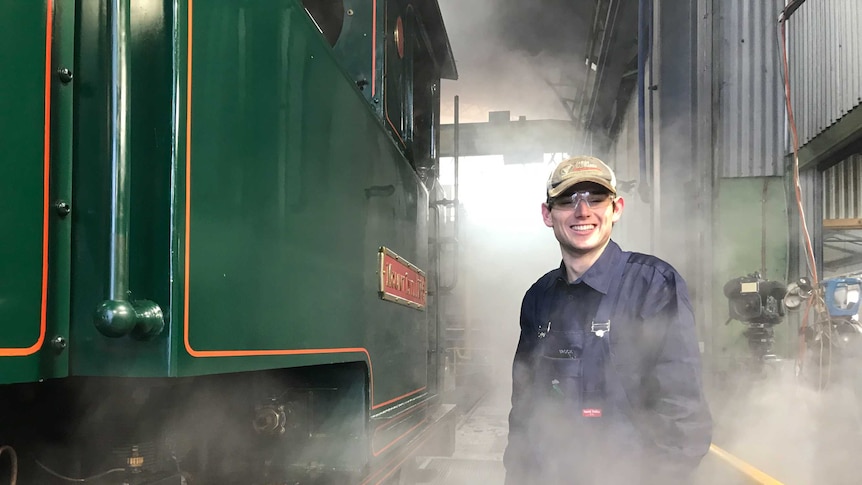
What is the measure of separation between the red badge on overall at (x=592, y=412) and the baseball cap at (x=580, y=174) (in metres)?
0.50

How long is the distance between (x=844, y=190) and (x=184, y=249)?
14.3 ft

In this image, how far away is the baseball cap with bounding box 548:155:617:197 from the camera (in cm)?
144

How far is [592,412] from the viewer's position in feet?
4.66

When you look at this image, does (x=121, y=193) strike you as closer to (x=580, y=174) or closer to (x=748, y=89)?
(x=580, y=174)

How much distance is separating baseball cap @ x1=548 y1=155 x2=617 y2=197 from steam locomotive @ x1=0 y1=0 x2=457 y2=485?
0.60 meters

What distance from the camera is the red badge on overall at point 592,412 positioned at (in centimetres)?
142

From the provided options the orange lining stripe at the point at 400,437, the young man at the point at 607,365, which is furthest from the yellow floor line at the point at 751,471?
the orange lining stripe at the point at 400,437

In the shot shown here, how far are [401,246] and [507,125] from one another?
21.6 ft

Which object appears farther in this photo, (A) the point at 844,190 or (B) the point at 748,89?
(B) the point at 748,89

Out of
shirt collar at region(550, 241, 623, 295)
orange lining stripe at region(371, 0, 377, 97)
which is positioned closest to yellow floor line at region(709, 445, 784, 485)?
shirt collar at region(550, 241, 623, 295)

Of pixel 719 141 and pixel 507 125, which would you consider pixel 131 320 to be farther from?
pixel 507 125

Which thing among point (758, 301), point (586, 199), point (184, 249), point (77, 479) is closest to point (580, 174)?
point (586, 199)

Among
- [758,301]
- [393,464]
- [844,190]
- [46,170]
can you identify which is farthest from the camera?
[844,190]

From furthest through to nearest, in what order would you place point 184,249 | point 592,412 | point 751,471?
point 751,471 → point 592,412 → point 184,249
